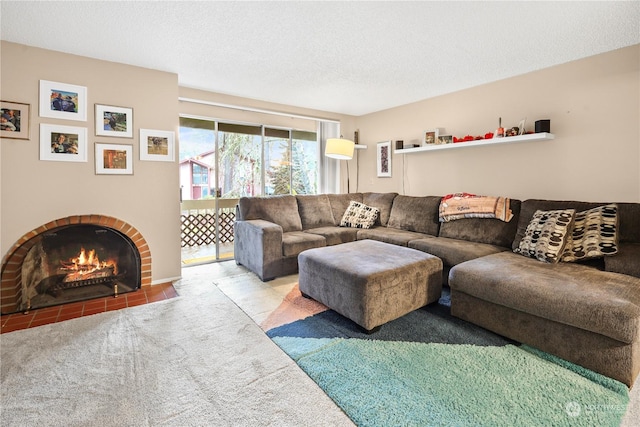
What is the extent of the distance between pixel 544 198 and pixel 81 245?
4.68m

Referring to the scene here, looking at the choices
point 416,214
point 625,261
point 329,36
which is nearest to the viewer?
point 625,261

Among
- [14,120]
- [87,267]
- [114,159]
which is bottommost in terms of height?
[87,267]

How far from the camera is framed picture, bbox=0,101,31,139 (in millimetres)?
2477

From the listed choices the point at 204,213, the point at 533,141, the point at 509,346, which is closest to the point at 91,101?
the point at 204,213

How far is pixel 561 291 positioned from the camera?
179 cm

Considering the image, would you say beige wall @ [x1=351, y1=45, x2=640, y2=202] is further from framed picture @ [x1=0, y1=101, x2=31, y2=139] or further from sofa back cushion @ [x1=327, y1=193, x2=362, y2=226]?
framed picture @ [x1=0, y1=101, x2=31, y2=139]

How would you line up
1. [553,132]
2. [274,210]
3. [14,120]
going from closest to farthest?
[14,120], [553,132], [274,210]

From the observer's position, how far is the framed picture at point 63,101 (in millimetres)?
2619

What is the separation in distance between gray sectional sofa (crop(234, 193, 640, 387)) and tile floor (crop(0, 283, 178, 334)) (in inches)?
39.7

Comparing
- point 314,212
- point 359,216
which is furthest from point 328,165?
point 359,216

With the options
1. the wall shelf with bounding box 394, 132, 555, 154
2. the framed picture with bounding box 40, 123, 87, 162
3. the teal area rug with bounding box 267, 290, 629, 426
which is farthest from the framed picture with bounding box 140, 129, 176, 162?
the wall shelf with bounding box 394, 132, 555, 154

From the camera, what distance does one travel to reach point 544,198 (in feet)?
10.3

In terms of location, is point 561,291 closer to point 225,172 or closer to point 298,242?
point 298,242

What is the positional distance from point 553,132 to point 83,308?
189 inches
